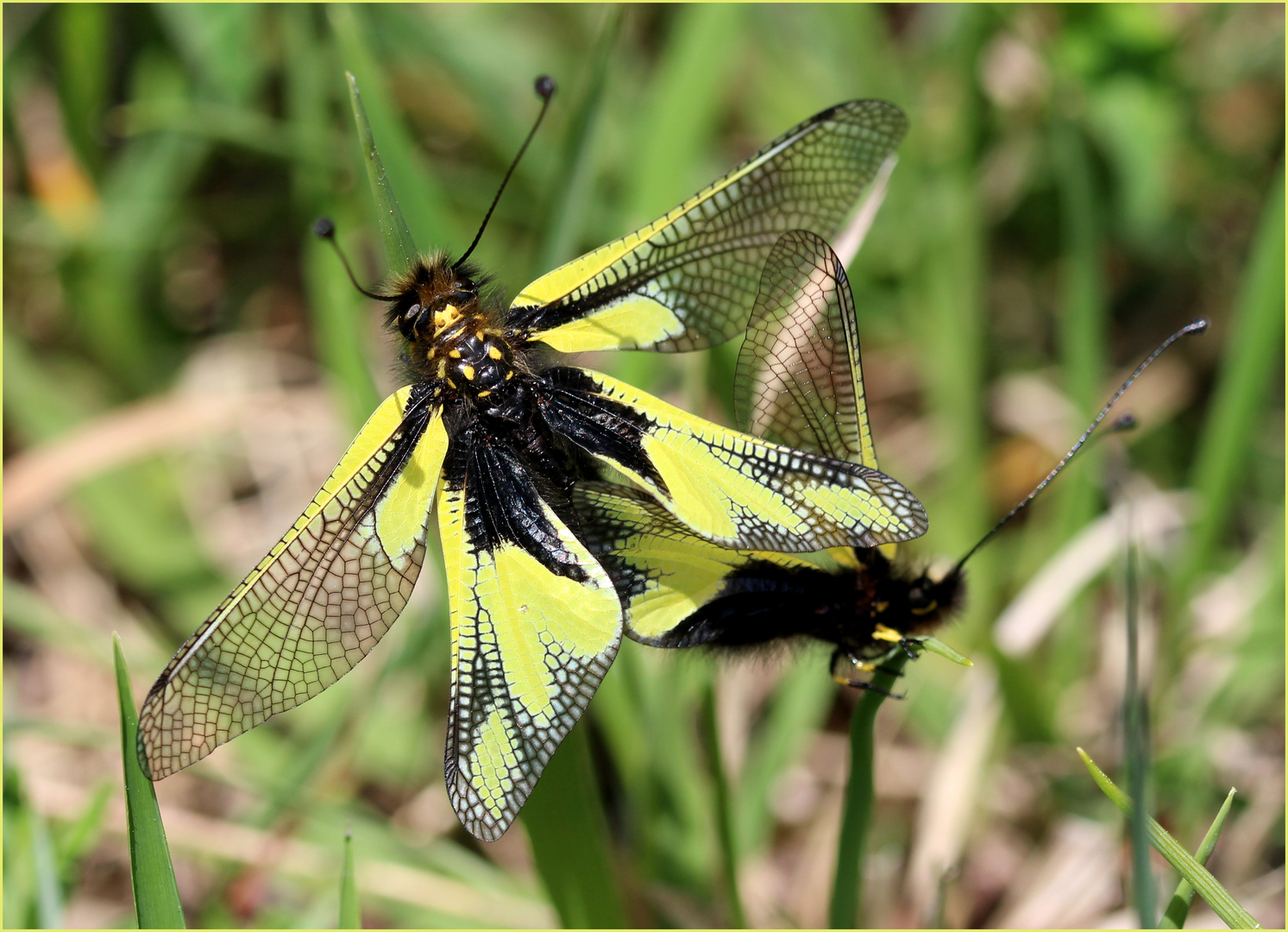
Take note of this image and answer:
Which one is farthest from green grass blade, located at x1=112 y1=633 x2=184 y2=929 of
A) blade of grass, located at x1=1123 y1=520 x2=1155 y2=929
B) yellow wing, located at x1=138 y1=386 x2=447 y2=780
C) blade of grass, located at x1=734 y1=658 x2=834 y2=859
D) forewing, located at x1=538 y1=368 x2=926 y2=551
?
blade of grass, located at x1=734 y1=658 x2=834 y2=859

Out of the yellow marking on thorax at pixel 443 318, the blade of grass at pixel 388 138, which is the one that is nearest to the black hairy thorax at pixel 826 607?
the yellow marking on thorax at pixel 443 318

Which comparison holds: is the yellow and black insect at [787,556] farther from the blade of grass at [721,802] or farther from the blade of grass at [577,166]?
the blade of grass at [577,166]

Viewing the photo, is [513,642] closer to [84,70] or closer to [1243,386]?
[1243,386]

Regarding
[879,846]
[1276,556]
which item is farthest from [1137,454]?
[879,846]

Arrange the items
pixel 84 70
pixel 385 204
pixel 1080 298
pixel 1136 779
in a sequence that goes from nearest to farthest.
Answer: pixel 1136 779 < pixel 385 204 < pixel 1080 298 < pixel 84 70

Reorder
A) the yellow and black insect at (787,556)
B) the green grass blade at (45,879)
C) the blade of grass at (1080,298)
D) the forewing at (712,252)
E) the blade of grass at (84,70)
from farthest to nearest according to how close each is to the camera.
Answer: the blade of grass at (84,70)
the blade of grass at (1080,298)
the green grass blade at (45,879)
the forewing at (712,252)
the yellow and black insect at (787,556)

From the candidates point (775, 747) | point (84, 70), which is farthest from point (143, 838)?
point (84, 70)

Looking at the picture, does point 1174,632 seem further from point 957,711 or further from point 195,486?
point 195,486
